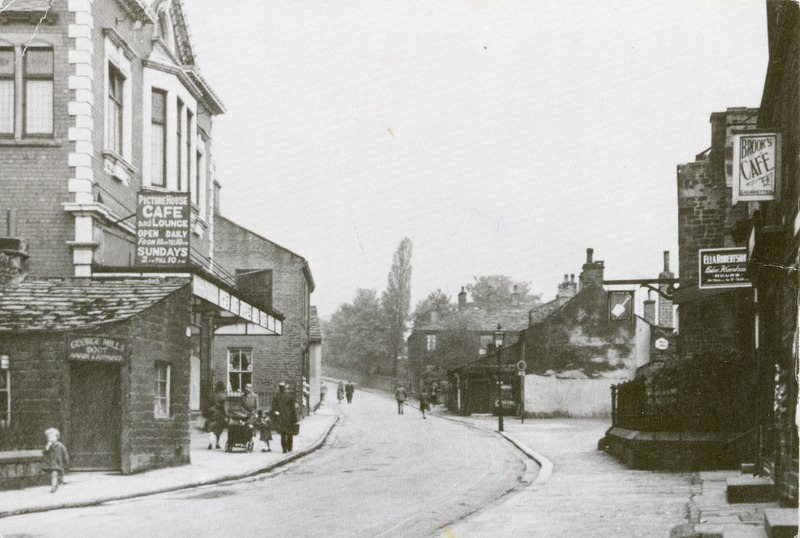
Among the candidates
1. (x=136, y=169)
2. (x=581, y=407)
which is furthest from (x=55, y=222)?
(x=581, y=407)

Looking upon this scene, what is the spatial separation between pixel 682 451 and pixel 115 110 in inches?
537

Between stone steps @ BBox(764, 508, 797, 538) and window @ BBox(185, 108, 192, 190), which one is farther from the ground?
window @ BBox(185, 108, 192, 190)

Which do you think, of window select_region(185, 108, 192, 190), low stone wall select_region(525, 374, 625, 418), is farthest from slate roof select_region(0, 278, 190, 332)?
low stone wall select_region(525, 374, 625, 418)

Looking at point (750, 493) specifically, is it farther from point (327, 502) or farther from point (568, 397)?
point (568, 397)

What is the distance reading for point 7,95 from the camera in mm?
20188

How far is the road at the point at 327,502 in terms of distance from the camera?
11.3 metres

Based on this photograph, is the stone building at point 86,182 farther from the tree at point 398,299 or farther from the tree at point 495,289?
the tree at point 495,289

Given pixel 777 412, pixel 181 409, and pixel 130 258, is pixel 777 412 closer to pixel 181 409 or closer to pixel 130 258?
pixel 181 409

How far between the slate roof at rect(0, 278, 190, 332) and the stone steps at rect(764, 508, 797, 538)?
11622 millimetres

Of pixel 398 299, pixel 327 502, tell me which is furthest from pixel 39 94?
pixel 398 299

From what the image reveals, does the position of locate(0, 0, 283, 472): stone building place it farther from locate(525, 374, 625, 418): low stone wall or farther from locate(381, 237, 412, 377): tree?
locate(381, 237, 412, 377): tree

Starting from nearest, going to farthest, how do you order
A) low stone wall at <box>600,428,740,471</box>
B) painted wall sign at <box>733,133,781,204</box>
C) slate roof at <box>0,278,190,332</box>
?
painted wall sign at <box>733,133,781,204</box>
slate roof at <box>0,278,190,332</box>
low stone wall at <box>600,428,740,471</box>

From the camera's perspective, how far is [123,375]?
57.9 ft

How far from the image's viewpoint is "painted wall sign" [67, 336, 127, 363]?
1677 cm
